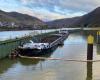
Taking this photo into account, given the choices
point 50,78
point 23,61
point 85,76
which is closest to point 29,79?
point 50,78

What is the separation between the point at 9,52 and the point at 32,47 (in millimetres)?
2715

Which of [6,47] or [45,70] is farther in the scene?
[6,47]

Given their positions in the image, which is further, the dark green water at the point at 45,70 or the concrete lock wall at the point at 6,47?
the concrete lock wall at the point at 6,47

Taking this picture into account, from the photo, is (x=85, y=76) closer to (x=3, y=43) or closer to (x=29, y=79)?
(x=29, y=79)

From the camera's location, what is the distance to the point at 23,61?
38000mm

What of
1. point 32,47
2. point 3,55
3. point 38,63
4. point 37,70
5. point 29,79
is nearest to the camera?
point 29,79

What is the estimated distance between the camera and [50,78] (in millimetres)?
26688

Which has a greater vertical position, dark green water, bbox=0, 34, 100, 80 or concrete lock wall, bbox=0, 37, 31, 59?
concrete lock wall, bbox=0, 37, 31, 59

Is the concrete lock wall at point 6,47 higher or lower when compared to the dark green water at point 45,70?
higher

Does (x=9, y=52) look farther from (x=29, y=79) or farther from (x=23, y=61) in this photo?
(x=29, y=79)

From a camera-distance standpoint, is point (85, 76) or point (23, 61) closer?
point (85, 76)

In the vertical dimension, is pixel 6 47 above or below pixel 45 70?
above

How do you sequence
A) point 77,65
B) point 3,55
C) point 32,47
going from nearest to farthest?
point 77,65, point 3,55, point 32,47

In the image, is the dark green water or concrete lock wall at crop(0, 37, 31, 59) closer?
the dark green water
